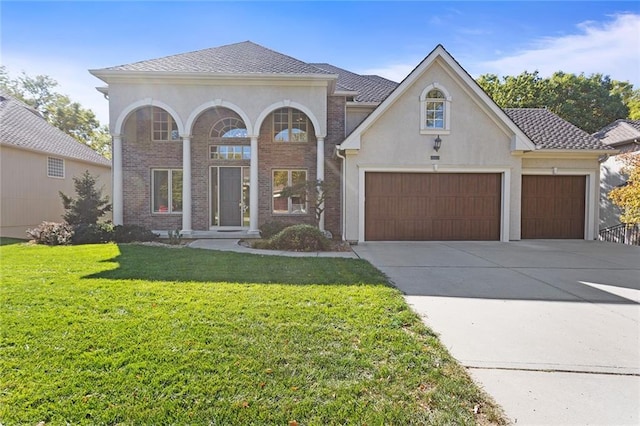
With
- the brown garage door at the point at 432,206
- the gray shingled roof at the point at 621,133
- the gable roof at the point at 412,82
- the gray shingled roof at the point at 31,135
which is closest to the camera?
the gable roof at the point at 412,82

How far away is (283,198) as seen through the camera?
13867 mm

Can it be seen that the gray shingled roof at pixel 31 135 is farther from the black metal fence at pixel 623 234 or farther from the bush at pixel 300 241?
the black metal fence at pixel 623 234

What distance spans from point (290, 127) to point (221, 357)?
11792 millimetres

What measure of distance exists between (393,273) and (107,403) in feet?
17.8

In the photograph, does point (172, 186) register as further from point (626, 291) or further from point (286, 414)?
point (626, 291)

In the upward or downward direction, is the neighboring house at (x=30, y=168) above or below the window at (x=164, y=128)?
below

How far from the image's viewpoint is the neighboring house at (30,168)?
13602 millimetres

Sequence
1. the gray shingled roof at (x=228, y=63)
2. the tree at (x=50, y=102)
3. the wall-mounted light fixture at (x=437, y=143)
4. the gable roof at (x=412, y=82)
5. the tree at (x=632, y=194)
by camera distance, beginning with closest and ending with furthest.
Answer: the tree at (x=632, y=194) → the gable roof at (x=412, y=82) → the wall-mounted light fixture at (x=437, y=143) → the gray shingled roof at (x=228, y=63) → the tree at (x=50, y=102)

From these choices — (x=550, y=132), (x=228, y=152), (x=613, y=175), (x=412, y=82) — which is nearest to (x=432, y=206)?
(x=412, y=82)

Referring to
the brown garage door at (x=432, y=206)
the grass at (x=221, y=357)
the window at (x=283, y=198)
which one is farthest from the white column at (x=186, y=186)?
the grass at (x=221, y=357)

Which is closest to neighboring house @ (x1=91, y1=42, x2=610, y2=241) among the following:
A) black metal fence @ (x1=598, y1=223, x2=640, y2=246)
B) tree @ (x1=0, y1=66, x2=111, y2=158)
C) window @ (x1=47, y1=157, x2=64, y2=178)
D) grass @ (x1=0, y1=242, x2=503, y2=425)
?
black metal fence @ (x1=598, y1=223, x2=640, y2=246)

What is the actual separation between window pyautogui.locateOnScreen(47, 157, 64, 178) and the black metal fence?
23.9m

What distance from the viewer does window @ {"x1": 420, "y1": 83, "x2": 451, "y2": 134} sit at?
1190 centimetres

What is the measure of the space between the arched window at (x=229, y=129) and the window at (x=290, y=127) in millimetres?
1317
